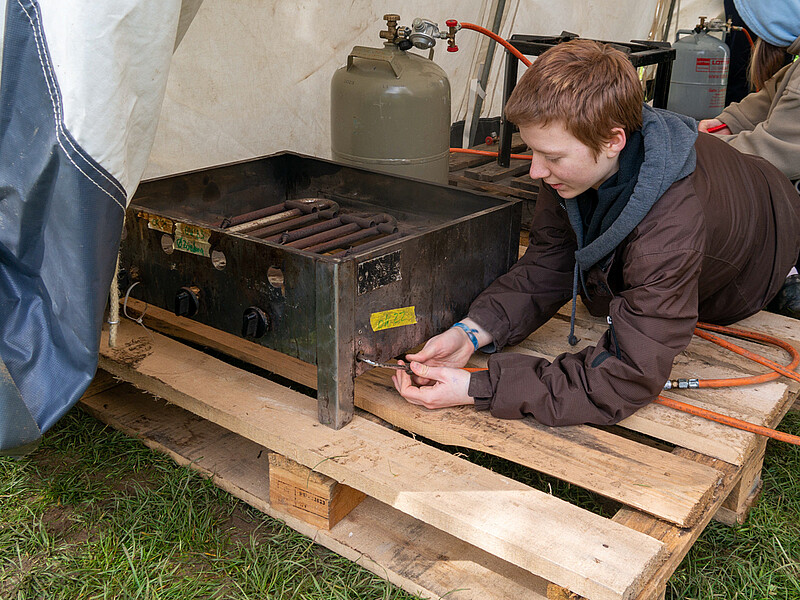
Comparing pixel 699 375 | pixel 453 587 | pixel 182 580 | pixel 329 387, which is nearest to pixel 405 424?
pixel 329 387

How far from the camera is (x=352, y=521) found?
67.9 inches

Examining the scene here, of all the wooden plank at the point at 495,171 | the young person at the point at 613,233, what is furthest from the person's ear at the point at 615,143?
the wooden plank at the point at 495,171

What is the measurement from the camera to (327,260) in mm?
1539

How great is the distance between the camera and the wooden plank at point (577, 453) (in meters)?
1.47

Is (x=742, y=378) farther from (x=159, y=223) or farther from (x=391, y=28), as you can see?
(x=391, y=28)

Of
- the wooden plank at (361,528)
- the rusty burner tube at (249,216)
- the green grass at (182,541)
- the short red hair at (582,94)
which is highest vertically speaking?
the short red hair at (582,94)

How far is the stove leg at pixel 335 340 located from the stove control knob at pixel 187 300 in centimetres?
37

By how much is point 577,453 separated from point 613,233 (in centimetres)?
47

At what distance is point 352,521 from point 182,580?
369mm

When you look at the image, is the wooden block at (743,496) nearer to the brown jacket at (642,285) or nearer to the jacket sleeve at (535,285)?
the brown jacket at (642,285)

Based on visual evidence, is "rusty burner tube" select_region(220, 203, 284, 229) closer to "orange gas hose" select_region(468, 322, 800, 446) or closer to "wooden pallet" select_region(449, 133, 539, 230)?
"orange gas hose" select_region(468, 322, 800, 446)

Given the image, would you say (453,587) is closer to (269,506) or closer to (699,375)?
(269,506)

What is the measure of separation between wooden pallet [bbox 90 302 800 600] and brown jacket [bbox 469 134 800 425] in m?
0.09

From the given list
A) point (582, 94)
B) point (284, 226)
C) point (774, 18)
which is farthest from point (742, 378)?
point (774, 18)
